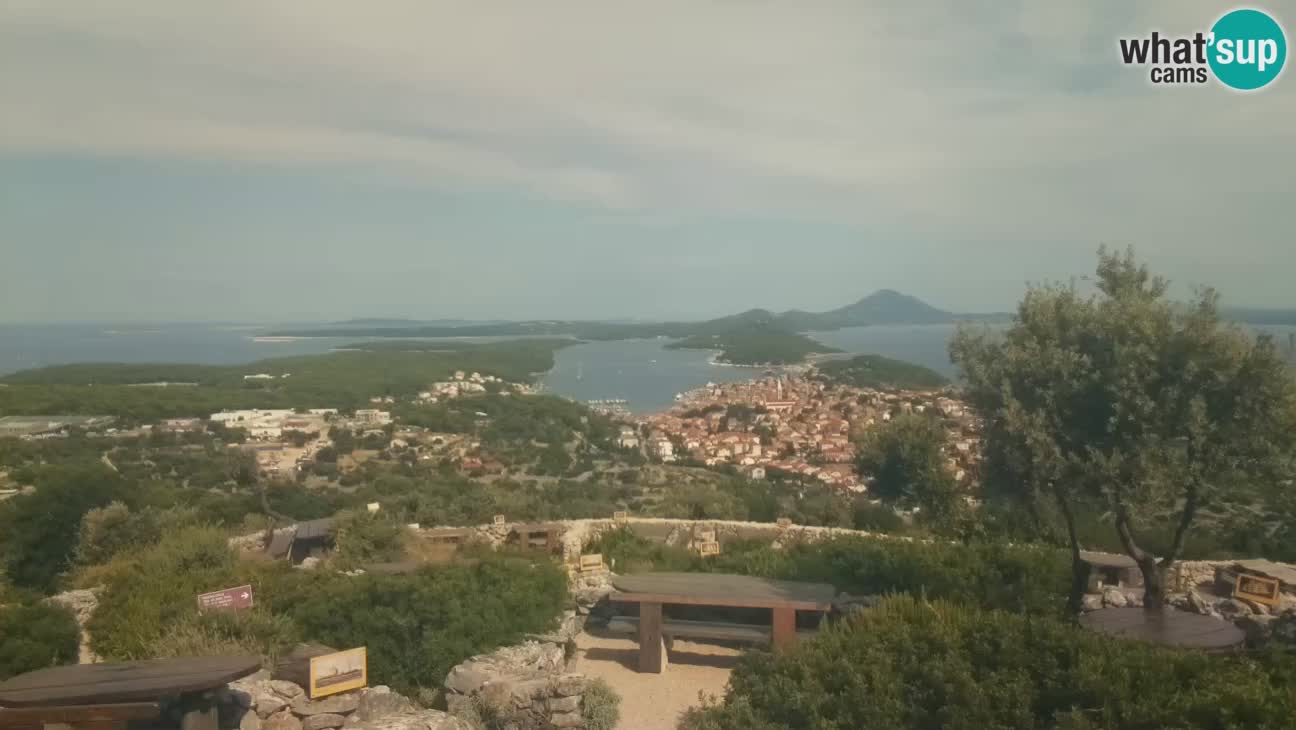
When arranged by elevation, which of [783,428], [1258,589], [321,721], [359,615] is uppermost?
[359,615]

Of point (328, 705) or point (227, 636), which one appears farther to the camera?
point (227, 636)

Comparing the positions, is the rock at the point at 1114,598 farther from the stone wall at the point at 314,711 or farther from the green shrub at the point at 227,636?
the green shrub at the point at 227,636

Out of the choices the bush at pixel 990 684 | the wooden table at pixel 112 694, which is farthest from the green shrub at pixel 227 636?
the bush at pixel 990 684

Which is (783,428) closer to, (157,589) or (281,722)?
(157,589)

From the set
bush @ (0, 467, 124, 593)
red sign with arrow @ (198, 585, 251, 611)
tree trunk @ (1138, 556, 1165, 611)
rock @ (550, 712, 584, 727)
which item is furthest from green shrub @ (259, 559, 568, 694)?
tree trunk @ (1138, 556, 1165, 611)

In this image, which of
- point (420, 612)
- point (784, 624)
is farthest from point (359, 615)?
point (784, 624)

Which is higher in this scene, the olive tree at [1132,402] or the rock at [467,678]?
the olive tree at [1132,402]

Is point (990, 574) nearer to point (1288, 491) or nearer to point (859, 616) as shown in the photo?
point (859, 616)
